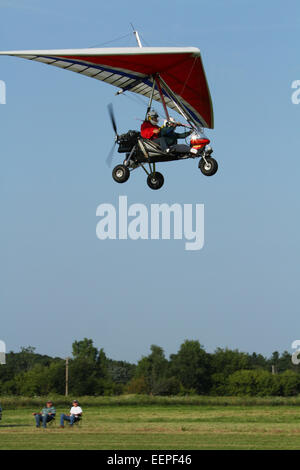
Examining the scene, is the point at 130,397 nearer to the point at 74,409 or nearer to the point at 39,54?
the point at 74,409

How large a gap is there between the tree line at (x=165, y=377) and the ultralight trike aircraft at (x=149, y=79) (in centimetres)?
5323

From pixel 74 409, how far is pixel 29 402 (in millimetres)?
24332

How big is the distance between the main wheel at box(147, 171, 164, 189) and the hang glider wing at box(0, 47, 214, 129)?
3.03m

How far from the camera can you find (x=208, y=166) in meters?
25.8

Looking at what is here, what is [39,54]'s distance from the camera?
998 inches

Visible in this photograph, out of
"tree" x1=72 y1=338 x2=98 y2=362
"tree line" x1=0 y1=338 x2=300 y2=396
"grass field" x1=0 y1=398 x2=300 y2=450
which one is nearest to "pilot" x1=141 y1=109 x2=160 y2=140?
"grass field" x1=0 y1=398 x2=300 y2=450

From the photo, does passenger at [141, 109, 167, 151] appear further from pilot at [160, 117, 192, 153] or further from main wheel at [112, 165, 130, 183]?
main wheel at [112, 165, 130, 183]

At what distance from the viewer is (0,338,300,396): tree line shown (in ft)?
268

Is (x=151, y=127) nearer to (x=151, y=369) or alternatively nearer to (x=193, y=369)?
(x=193, y=369)

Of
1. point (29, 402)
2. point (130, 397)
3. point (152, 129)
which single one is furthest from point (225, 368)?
point (152, 129)

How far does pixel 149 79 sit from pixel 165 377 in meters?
68.0

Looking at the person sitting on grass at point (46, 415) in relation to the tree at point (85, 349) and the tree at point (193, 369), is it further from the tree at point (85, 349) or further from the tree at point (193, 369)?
the tree at point (85, 349)

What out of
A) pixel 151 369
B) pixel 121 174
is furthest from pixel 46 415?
pixel 151 369

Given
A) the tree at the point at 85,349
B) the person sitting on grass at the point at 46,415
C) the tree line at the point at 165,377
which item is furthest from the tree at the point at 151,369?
the person sitting on grass at the point at 46,415
